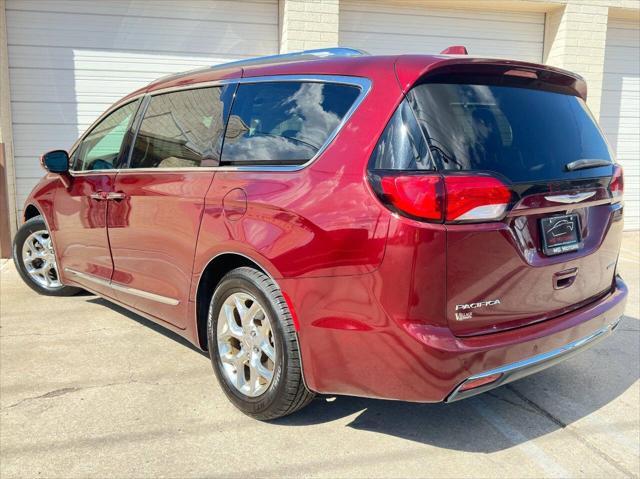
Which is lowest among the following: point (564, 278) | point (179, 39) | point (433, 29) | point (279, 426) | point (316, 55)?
point (279, 426)

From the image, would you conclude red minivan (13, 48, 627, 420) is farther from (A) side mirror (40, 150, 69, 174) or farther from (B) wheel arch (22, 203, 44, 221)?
(B) wheel arch (22, 203, 44, 221)

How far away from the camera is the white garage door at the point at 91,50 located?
7.05m

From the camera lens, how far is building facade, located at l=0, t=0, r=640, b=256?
23.1ft

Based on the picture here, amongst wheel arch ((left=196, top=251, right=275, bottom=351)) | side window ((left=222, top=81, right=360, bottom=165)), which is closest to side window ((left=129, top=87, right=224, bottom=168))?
side window ((left=222, top=81, right=360, bottom=165))

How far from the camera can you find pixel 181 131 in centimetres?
347

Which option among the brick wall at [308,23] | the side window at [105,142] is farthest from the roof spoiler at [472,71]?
the brick wall at [308,23]

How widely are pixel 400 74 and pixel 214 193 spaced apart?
1.18 meters

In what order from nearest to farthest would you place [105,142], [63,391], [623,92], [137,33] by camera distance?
[63,391] → [105,142] → [137,33] → [623,92]

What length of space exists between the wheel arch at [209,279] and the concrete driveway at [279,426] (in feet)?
1.27

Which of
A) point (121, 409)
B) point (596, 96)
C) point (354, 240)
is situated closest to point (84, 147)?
point (121, 409)

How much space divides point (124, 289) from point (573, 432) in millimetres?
2874

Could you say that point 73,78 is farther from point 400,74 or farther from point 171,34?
point 400,74

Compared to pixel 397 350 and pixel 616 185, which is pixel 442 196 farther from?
pixel 616 185

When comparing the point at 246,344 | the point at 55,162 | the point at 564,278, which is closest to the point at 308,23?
the point at 55,162
